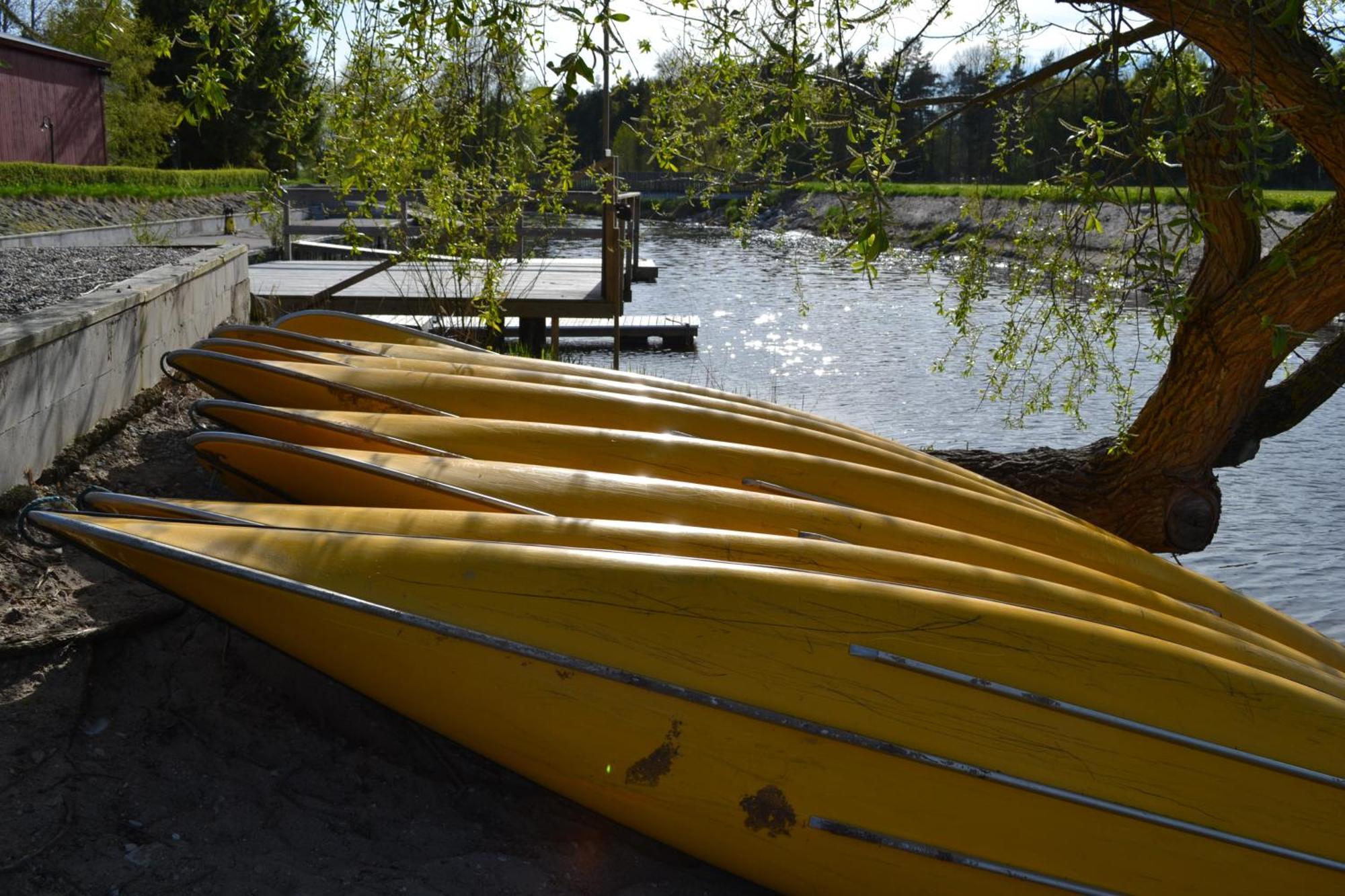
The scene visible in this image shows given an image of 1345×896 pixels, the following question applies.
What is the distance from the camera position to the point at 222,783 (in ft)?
8.38

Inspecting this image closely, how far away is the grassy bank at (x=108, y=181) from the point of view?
603 inches

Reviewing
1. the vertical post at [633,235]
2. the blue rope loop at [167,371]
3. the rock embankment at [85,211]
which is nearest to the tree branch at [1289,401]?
the blue rope loop at [167,371]

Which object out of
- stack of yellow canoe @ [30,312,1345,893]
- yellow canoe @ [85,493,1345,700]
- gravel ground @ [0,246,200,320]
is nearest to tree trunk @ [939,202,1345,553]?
yellow canoe @ [85,493,1345,700]

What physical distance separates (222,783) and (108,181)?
62.2 feet

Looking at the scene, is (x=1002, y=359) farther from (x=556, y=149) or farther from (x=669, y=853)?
(x=669, y=853)

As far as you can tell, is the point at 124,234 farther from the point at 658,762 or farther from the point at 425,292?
the point at 658,762

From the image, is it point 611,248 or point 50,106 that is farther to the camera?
point 50,106

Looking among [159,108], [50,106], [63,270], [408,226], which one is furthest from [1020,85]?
[159,108]

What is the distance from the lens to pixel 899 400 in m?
10.0

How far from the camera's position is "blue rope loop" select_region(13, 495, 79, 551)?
2.62 metres

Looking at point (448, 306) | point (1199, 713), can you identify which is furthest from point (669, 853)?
point (448, 306)

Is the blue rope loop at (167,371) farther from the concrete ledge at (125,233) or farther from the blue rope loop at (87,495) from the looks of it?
the concrete ledge at (125,233)

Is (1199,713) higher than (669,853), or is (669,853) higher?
(1199,713)

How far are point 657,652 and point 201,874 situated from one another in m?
1.04
